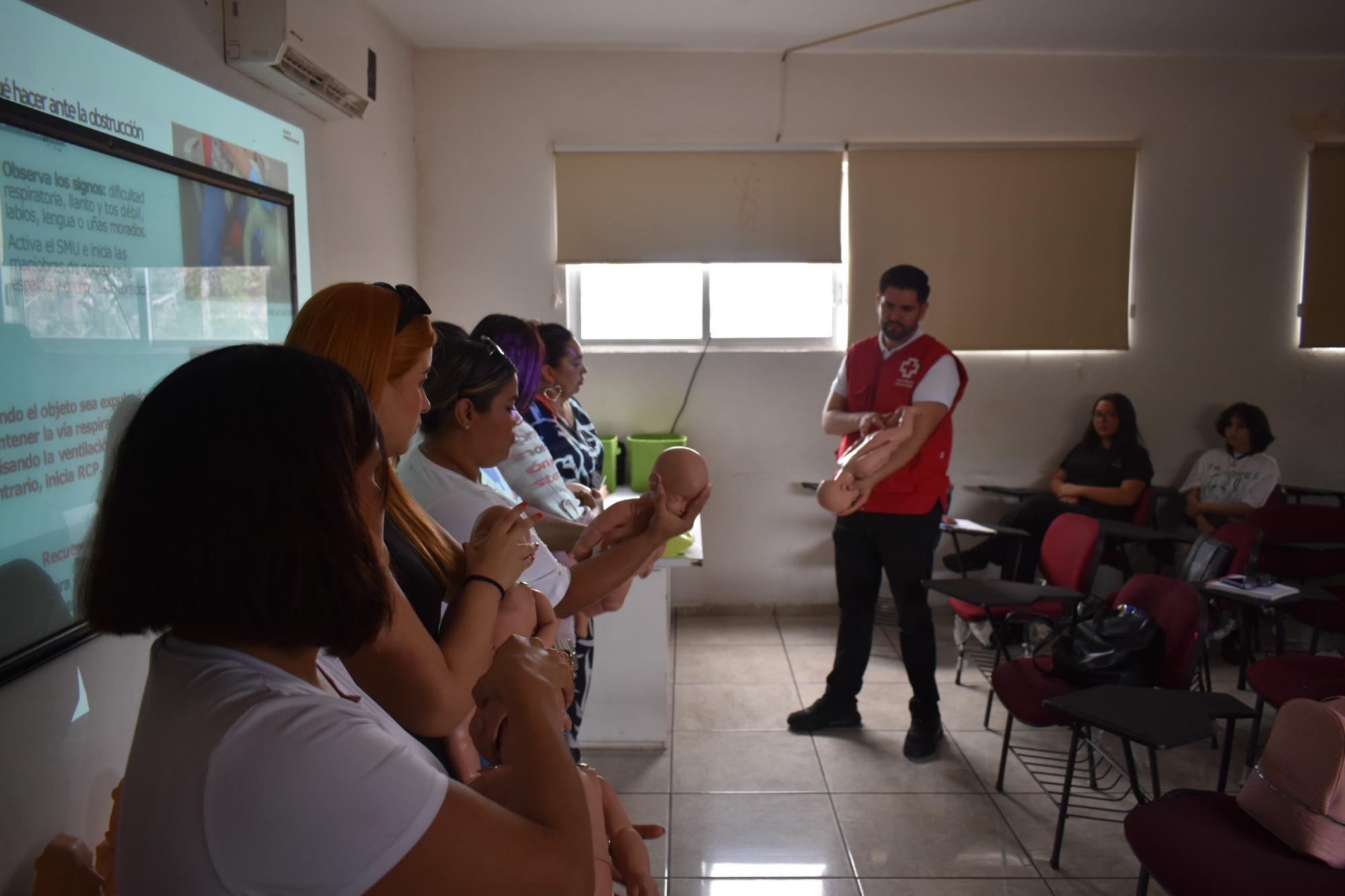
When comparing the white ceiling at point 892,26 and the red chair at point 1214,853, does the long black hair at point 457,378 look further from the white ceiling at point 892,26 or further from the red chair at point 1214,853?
the white ceiling at point 892,26

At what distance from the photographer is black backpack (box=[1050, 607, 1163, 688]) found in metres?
2.55

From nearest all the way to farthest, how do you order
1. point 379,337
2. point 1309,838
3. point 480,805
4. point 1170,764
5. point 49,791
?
point 480,805 < point 379,337 < point 49,791 < point 1309,838 < point 1170,764

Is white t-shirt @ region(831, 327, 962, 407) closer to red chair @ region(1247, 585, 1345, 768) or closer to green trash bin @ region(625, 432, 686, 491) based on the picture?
red chair @ region(1247, 585, 1345, 768)

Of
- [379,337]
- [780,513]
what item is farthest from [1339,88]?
[379,337]

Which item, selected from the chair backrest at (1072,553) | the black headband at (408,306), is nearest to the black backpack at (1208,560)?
the chair backrest at (1072,553)

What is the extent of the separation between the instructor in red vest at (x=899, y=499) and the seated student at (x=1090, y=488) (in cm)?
131

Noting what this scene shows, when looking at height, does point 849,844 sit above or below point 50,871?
below

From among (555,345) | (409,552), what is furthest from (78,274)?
(555,345)

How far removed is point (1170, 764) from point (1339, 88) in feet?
12.8

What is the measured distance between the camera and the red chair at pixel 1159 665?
2424 millimetres

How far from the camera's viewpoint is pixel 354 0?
11.8 feet

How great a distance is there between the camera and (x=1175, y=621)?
253 centimetres

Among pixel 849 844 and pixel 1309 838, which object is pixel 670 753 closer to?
pixel 849 844

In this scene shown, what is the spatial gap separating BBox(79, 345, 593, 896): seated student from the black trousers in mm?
2485
